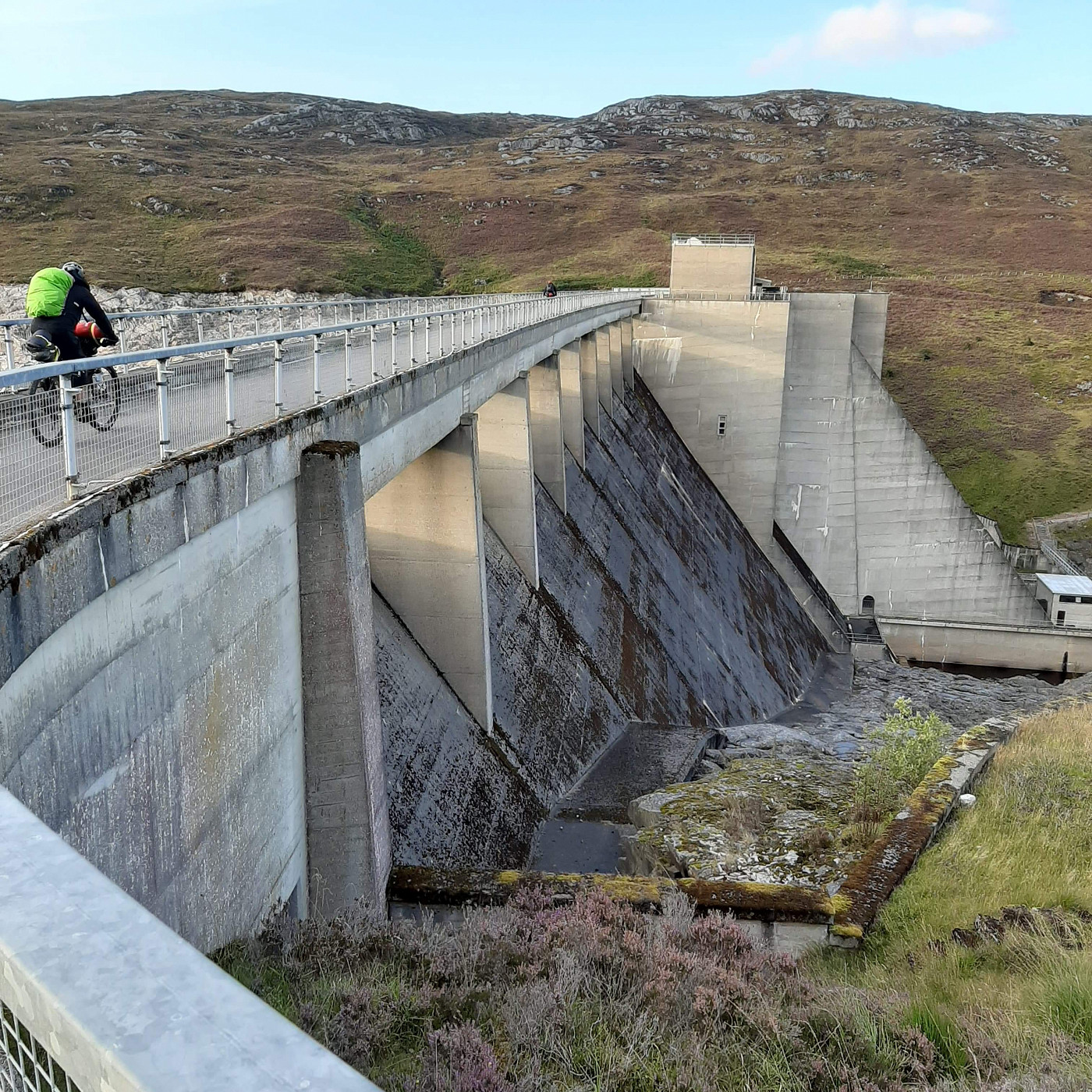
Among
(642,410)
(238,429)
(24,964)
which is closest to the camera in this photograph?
(24,964)

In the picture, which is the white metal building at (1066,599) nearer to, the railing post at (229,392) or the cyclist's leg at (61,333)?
the railing post at (229,392)

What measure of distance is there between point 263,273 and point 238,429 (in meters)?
62.3

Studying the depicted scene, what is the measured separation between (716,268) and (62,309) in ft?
114

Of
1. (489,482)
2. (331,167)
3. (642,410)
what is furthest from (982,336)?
(331,167)

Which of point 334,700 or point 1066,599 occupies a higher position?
point 334,700

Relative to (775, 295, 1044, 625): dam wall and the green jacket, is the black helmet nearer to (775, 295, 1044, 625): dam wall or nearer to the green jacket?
the green jacket

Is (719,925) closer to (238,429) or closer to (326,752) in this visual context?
(326,752)

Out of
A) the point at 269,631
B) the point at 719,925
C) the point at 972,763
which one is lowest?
the point at 972,763

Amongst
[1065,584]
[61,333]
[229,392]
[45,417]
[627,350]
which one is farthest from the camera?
[1065,584]

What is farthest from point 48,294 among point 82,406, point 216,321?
point 216,321

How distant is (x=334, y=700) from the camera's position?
8.59 metres

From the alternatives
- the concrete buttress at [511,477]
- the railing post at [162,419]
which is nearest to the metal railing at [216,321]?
the railing post at [162,419]

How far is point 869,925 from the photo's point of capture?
7797 mm

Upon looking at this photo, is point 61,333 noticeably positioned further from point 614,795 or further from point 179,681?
point 614,795
